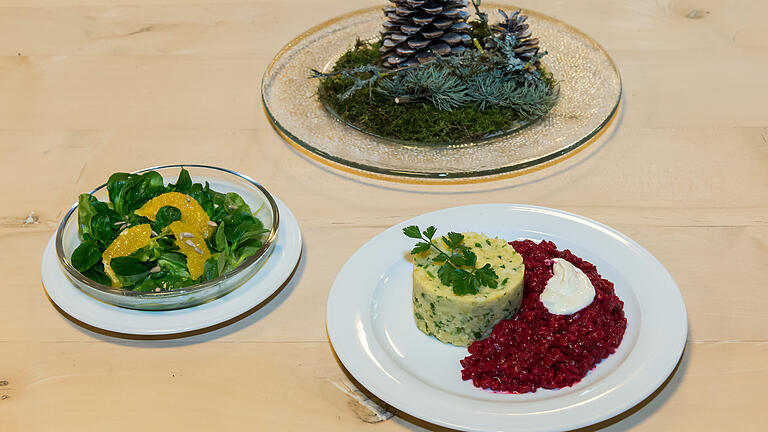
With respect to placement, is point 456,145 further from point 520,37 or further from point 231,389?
point 231,389

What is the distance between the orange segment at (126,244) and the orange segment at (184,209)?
4 cm

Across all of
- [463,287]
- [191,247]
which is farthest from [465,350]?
[191,247]

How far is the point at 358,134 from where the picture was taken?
5.03 ft

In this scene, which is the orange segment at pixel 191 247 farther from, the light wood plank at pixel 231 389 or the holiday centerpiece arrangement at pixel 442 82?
the holiday centerpiece arrangement at pixel 442 82

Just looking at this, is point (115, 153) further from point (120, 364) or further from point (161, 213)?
point (120, 364)

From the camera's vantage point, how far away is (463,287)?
1011mm

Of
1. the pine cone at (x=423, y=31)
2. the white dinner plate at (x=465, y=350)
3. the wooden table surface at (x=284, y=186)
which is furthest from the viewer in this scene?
the pine cone at (x=423, y=31)

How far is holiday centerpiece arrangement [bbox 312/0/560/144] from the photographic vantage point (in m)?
1.53

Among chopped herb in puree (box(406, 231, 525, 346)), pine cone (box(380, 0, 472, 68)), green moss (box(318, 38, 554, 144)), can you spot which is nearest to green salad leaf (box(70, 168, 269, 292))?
chopped herb in puree (box(406, 231, 525, 346))

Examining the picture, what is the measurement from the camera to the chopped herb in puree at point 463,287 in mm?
1018

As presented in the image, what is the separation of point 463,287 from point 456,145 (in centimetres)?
53

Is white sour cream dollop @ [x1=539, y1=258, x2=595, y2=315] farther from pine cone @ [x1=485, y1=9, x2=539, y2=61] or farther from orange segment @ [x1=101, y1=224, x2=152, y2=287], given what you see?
pine cone @ [x1=485, y1=9, x2=539, y2=61]

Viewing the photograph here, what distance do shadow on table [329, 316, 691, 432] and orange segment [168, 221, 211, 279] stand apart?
0.94ft

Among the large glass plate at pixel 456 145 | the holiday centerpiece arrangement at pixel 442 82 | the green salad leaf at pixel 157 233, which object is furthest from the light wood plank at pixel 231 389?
the holiday centerpiece arrangement at pixel 442 82
